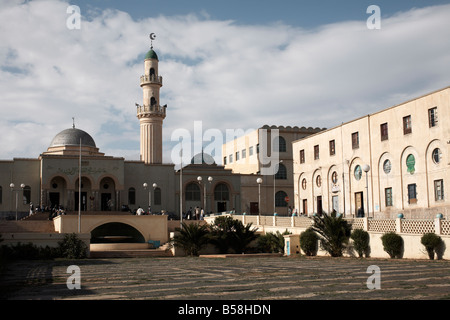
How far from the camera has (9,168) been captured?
46281mm

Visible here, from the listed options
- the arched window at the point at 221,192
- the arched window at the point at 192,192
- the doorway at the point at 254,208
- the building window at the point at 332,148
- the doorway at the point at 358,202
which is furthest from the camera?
the doorway at the point at 254,208

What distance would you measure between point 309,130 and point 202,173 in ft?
38.8

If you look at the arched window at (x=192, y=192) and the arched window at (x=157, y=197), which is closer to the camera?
the arched window at (x=157, y=197)

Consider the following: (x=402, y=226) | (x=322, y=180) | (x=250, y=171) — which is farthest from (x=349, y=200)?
(x=250, y=171)

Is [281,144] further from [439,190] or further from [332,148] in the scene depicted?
[439,190]

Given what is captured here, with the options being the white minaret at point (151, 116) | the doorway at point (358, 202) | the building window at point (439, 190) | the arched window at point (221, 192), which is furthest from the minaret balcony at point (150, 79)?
the building window at point (439, 190)

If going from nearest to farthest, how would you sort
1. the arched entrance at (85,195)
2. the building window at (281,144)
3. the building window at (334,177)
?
1. the building window at (334,177)
2. the arched entrance at (85,195)
3. the building window at (281,144)

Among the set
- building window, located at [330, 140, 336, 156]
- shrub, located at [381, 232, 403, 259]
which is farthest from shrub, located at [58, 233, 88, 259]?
building window, located at [330, 140, 336, 156]

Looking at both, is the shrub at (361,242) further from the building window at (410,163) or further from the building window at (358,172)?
the building window at (358,172)

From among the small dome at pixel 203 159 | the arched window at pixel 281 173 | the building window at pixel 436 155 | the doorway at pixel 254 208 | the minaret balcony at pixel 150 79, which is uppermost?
the minaret balcony at pixel 150 79

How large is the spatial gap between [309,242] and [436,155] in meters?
9.35

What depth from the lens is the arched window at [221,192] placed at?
52.6 metres

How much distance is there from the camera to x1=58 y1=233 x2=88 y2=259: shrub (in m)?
27.4

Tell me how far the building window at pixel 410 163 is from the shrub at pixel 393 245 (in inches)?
408
